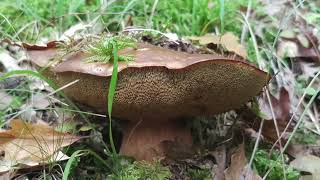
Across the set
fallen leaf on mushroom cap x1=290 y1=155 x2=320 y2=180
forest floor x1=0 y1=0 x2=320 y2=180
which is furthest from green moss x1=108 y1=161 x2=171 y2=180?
fallen leaf on mushroom cap x1=290 y1=155 x2=320 y2=180

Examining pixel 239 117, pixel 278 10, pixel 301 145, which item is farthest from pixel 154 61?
pixel 278 10

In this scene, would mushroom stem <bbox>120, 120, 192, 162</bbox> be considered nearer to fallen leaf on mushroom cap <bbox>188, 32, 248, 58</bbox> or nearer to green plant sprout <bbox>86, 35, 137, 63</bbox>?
green plant sprout <bbox>86, 35, 137, 63</bbox>

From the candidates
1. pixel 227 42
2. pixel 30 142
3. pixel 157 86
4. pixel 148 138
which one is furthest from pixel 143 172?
pixel 227 42

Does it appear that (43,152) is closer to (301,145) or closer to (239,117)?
(239,117)

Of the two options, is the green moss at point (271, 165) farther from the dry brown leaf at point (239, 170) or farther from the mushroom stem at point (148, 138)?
the mushroom stem at point (148, 138)

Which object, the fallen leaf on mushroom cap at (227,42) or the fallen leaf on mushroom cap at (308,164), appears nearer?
the fallen leaf on mushroom cap at (308,164)

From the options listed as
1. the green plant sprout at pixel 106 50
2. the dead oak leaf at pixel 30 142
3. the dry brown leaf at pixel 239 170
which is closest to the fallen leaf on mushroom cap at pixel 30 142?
the dead oak leaf at pixel 30 142
